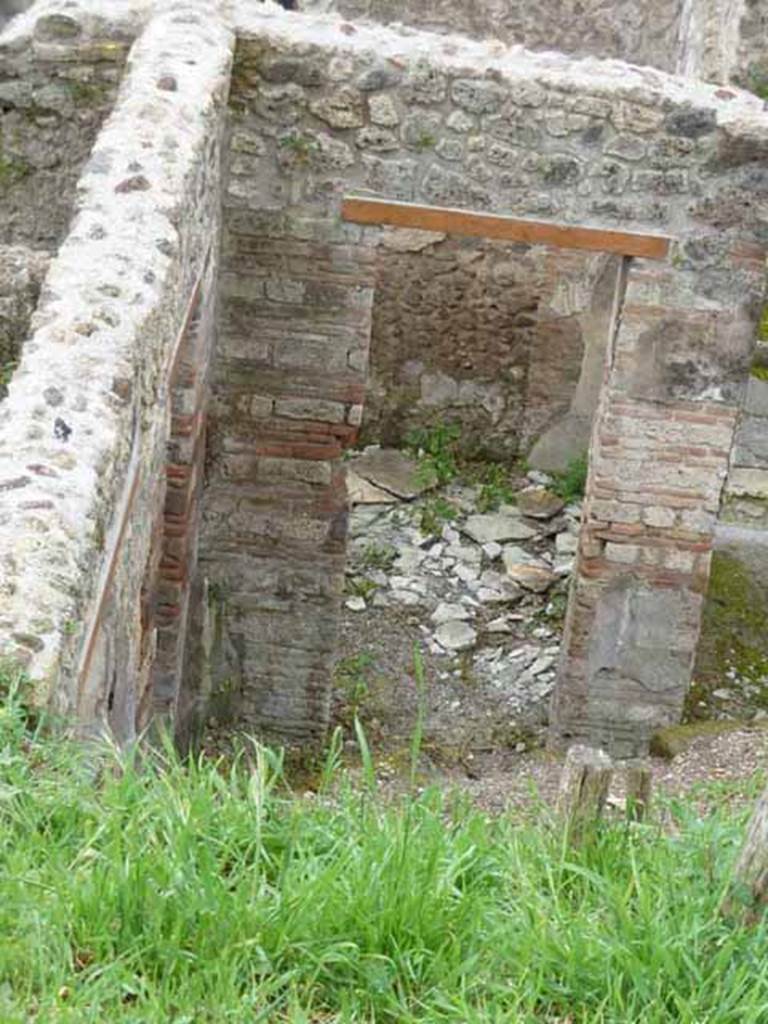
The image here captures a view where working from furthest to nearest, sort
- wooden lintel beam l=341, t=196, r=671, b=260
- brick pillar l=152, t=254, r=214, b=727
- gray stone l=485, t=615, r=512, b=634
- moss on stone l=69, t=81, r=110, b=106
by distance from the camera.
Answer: gray stone l=485, t=615, r=512, b=634, wooden lintel beam l=341, t=196, r=671, b=260, moss on stone l=69, t=81, r=110, b=106, brick pillar l=152, t=254, r=214, b=727

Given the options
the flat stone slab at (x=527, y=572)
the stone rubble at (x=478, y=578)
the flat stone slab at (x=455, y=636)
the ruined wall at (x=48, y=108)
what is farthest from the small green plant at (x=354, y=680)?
the ruined wall at (x=48, y=108)

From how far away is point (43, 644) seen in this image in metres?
3.27

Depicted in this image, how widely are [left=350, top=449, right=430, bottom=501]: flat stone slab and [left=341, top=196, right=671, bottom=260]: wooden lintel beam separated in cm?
326

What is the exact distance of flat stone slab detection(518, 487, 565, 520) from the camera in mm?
9578

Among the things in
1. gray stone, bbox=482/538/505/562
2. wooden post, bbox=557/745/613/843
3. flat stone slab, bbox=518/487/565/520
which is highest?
wooden post, bbox=557/745/613/843

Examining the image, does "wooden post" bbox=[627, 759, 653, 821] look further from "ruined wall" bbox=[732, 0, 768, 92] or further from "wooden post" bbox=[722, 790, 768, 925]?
"ruined wall" bbox=[732, 0, 768, 92]

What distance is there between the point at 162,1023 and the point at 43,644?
0.90 m

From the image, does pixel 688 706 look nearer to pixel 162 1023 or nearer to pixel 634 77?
pixel 634 77

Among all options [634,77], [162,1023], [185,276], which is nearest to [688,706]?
[634,77]

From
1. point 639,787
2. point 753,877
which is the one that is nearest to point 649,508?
point 639,787

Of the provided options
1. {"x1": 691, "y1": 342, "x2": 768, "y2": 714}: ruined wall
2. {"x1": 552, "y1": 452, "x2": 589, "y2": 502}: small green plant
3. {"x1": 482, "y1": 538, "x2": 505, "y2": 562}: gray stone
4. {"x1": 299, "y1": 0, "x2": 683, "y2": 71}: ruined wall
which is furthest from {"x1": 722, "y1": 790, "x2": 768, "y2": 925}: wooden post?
{"x1": 299, "y1": 0, "x2": 683, "y2": 71}: ruined wall

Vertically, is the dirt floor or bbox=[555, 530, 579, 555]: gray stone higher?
bbox=[555, 530, 579, 555]: gray stone

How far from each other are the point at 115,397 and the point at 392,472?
5687 millimetres

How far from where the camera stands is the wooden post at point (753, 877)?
295cm
